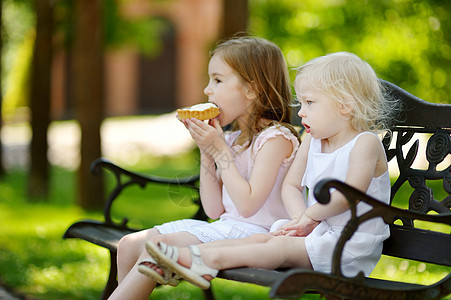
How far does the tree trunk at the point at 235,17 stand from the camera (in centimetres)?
567

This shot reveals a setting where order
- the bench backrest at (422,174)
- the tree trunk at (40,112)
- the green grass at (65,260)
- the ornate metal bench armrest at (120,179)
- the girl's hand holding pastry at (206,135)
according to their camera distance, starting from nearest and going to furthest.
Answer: the bench backrest at (422,174), the girl's hand holding pastry at (206,135), the ornate metal bench armrest at (120,179), the green grass at (65,260), the tree trunk at (40,112)

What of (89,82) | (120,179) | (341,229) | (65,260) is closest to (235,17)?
(89,82)

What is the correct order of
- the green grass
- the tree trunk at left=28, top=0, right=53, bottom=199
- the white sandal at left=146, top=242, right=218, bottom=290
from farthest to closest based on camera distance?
the tree trunk at left=28, top=0, right=53, bottom=199 < the green grass < the white sandal at left=146, top=242, right=218, bottom=290

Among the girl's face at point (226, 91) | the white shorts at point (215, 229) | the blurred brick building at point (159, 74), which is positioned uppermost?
the girl's face at point (226, 91)

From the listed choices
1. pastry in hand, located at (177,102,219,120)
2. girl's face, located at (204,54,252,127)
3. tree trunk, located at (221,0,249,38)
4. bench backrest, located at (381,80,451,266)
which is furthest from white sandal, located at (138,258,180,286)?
tree trunk, located at (221,0,249,38)

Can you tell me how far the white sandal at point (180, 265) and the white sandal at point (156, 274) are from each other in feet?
0.11

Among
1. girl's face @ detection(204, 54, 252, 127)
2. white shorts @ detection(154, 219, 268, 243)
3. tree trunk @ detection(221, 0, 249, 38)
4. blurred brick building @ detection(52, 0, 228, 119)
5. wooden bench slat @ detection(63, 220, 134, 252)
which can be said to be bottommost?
blurred brick building @ detection(52, 0, 228, 119)

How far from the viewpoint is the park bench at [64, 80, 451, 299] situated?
2.06 metres

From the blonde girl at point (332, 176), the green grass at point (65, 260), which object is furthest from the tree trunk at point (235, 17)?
the blonde girl at point (332, 176)

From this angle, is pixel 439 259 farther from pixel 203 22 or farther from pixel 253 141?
pixel 203 22

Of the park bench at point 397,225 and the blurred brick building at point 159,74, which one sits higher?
the park bench at point 397,225

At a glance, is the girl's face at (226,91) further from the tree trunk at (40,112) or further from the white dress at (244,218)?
the tree trunk at (40,112)

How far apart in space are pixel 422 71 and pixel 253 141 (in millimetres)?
5990

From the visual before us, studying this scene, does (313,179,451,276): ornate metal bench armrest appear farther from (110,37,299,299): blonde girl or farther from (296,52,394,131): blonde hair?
(110,37,299,299): blonde girl
